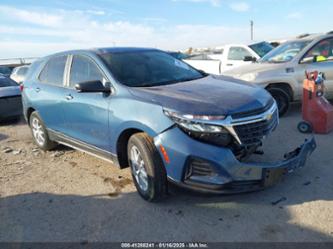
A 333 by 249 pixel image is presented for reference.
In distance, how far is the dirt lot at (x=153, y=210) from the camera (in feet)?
10.1

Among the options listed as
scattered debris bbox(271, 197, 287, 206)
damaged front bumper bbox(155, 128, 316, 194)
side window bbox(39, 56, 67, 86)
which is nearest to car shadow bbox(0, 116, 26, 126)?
side window bbox(39, 56, 67, 86)

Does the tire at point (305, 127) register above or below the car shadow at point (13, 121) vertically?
above

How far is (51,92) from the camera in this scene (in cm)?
514

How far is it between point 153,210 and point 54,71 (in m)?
3.03

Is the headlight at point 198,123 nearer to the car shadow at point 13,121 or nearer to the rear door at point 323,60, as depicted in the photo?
the rear door at point 323,60

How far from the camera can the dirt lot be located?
3074 mm

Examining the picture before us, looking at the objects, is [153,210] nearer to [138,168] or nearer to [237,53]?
[138,168]

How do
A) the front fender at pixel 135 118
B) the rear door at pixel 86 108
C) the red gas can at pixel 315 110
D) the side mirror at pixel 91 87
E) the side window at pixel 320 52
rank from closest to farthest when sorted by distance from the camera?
the front fender at pixel 135 118 → the side mirror at pixel 91 87 → the rear door at pixel 86 108 → the red gas can at pixel 315 110 → the side window at pixel 320 52

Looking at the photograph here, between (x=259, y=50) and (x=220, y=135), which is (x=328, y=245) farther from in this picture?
(x=259, y=50)

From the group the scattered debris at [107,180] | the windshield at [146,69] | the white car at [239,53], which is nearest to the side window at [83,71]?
the windshield at [146,69]

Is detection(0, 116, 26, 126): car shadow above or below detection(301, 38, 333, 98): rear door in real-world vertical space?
below

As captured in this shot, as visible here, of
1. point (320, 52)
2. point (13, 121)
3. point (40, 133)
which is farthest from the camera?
point (13, 121)

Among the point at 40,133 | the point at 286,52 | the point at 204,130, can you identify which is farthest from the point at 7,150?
the point at 286,52

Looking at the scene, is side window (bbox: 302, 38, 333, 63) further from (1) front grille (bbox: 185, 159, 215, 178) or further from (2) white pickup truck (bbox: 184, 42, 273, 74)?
(1) front grille (bbox: 185, 159, 215, 178)
